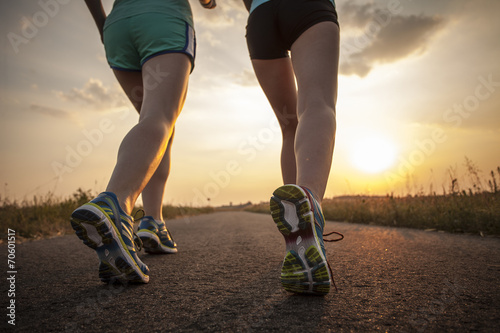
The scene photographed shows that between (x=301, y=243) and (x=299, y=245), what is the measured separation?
11 millimetres

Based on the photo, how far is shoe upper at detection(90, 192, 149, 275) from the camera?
4.04 ft

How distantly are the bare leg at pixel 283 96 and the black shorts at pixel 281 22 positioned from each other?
0.08 m

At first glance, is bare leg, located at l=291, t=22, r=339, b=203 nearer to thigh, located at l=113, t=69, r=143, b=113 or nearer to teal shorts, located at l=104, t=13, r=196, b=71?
teal shorts, located at l=104, t=13, r=196, b=71

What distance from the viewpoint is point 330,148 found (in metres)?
1.39

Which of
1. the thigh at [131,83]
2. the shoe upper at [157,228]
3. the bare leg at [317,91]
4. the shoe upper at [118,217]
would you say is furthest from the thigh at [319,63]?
the shoe upper at [157,228]

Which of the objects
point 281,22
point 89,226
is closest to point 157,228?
point 89,226

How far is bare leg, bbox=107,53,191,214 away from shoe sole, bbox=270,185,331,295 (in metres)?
0.69

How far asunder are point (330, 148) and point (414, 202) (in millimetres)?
5215

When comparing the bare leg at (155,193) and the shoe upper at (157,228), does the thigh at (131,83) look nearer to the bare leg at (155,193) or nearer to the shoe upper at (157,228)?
the bare leg at (155,193)

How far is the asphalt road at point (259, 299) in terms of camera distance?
828mm

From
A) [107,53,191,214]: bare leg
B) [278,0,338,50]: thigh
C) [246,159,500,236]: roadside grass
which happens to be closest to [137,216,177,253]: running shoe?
[107,53,191,214]: bare leg

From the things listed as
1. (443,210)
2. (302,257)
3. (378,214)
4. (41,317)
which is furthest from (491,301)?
(378,214)

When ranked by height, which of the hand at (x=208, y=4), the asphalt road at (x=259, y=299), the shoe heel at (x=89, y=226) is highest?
the hand at (x=208, y=4)

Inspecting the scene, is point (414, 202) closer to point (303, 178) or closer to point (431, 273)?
point (431, 273)
